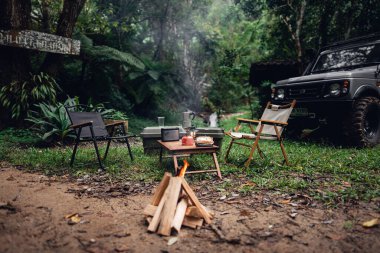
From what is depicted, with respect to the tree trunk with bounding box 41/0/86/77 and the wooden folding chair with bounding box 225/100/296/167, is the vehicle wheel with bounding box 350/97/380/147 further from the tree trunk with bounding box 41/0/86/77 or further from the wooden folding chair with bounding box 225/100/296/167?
the tree trunk with bounding box 41/0/86/77

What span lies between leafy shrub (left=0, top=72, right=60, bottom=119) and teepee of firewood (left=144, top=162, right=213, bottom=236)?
204 inches

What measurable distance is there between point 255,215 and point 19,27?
250 inches

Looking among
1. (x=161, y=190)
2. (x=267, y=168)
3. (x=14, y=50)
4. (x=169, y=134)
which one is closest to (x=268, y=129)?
(x=267, y=168)

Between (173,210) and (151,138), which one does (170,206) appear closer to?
(173,210)

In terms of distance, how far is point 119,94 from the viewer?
29.8 feet

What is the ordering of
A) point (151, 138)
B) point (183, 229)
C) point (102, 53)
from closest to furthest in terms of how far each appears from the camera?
point (183, 229), point (151, 138), point (102, 53)

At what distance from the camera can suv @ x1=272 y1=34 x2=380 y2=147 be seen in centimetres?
509

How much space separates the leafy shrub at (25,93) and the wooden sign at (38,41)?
773 millimetres

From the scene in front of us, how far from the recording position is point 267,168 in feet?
13.5

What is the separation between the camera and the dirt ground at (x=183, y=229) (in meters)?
2.00

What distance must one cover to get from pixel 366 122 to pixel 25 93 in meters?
7.33

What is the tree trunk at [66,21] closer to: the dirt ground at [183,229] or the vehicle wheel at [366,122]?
the dirt ground at [183,229]

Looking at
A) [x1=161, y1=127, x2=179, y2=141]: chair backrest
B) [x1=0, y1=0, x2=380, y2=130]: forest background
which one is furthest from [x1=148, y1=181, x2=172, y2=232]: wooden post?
[x1=0, y1=0, x2=380, y2=130]: forest background

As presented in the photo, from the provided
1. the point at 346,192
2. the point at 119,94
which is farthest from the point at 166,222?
the point at 119,94
